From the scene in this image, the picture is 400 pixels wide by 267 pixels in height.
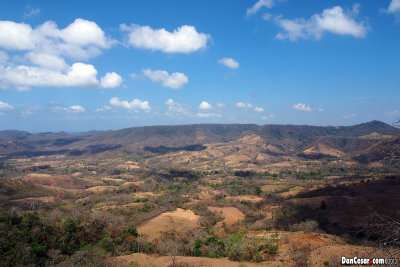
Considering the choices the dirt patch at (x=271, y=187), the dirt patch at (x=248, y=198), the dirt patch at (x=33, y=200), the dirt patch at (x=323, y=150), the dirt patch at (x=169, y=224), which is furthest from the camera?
the dirt patch at (x=323, y=150)

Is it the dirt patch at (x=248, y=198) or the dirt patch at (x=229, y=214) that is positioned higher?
the dirt patch at (x=229, y=214)

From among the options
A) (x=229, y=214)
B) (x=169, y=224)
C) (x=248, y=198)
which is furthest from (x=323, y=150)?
(x=169, y=224)

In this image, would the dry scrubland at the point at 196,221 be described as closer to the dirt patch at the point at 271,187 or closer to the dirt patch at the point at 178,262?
the dirt patch at the point at 178,262

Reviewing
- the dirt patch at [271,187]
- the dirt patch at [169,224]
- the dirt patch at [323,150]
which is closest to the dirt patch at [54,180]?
the dirt patch at [169,224]

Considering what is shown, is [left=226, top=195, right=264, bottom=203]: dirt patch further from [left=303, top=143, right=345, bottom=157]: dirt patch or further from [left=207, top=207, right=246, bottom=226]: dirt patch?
[left=303, top=143, right=345, bottom=157]: dirt patch

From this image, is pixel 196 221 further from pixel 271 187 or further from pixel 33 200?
pixel 271 187
